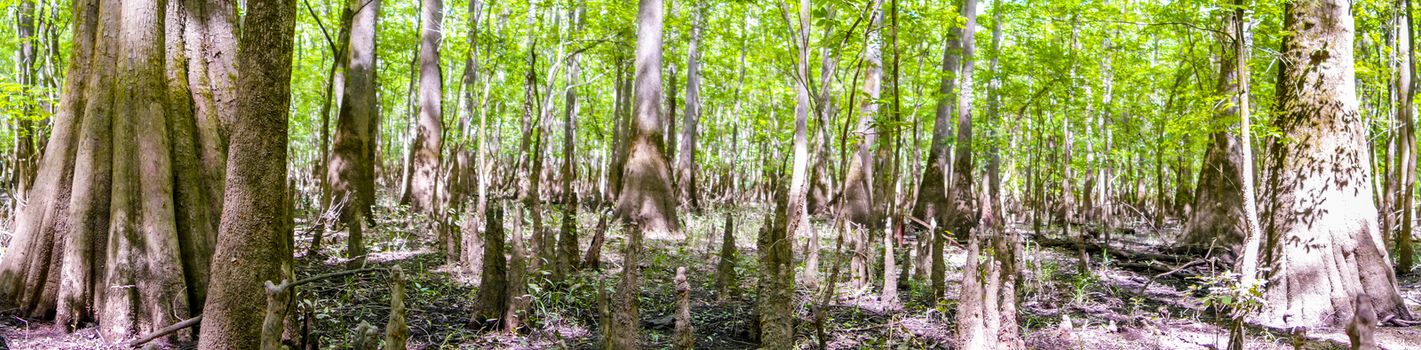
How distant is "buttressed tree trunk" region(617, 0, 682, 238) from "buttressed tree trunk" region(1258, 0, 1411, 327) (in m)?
5.91

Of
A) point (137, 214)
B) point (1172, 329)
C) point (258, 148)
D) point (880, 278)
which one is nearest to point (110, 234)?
point (137, 214)

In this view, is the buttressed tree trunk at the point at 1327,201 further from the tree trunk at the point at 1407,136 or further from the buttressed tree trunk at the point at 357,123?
the buttressed tree trunk at the point at 357,123

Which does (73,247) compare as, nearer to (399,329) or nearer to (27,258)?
(27,258)

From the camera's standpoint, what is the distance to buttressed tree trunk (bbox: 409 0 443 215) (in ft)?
33.6

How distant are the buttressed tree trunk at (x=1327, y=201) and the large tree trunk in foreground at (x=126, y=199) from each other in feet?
20.8

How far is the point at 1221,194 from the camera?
9.47m

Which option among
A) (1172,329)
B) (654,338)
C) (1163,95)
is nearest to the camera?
(654,338)

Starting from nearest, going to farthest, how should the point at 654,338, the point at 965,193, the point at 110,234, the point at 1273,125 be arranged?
the point at 110,234, the point at 654,338, the point at 1273,125, the point at 965,193

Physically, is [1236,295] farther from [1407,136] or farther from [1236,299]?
[1407,136]

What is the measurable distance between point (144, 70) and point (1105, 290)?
6.65m

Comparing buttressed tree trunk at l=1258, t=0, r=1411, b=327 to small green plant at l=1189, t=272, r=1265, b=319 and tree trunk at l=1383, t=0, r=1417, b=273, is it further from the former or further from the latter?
tree trunk at l=1383, t=0, r=1417, b=273

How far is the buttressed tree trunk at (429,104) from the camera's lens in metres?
10.2

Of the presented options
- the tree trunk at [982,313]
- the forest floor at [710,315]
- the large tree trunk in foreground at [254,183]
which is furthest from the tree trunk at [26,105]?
the tree trunk at [982,313]

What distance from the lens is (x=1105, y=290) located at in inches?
268
